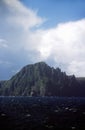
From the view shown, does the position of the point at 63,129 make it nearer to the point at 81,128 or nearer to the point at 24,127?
the point at 81,128

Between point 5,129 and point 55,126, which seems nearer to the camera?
point 5,129

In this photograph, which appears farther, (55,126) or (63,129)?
(55,126)

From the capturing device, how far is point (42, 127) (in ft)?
211

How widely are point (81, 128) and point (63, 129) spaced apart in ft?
14.7

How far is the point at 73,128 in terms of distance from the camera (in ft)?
205

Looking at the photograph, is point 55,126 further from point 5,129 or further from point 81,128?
point 5,129

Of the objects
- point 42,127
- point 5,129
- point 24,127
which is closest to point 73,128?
point 42,127

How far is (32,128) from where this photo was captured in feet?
206

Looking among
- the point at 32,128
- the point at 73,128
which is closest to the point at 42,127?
the point at 32,128

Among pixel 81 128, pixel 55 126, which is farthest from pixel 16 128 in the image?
pixel 81 128

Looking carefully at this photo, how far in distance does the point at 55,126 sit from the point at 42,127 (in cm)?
366

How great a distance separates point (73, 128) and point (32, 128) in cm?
960

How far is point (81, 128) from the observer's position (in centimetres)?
6259

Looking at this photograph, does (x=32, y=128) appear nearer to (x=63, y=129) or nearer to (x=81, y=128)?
(x=63, y=129)
